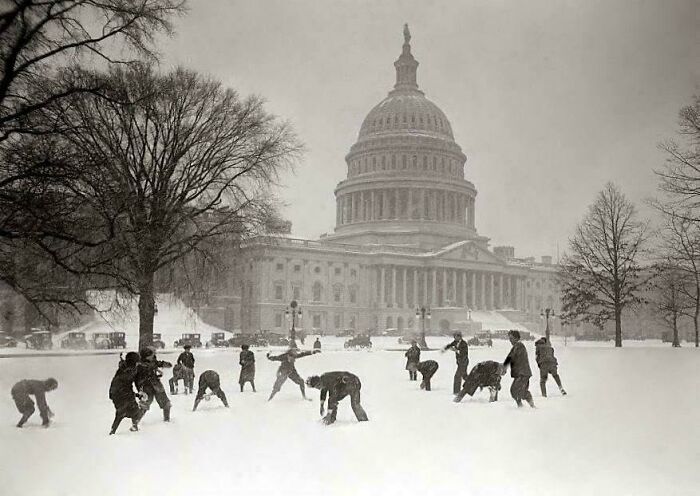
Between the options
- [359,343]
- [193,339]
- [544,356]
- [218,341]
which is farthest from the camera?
[359,343]

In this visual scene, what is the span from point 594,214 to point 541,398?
641 cm

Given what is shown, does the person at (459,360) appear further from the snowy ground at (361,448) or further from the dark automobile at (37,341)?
the dark automobile at (37,341)

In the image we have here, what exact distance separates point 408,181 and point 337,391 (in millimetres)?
97613

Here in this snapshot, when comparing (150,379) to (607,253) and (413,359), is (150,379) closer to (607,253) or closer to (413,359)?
(413,359)

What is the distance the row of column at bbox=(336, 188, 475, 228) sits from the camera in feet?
356

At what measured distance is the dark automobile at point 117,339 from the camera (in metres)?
27.6

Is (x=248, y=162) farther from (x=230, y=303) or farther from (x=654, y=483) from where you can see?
(x=230, y=303)

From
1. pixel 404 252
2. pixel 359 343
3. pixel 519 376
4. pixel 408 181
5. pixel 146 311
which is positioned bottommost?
pixel 359 343

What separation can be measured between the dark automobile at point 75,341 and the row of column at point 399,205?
8570cm

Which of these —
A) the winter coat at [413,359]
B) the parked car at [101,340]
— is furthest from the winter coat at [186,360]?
the parked car at [101,340]

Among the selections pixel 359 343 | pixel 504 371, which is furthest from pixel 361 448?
pixel 359 343

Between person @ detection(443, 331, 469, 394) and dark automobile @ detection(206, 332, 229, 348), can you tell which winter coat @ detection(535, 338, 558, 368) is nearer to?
person @ detection(443, 331, 469, 394)

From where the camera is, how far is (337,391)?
12.2m

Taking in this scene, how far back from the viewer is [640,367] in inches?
711
